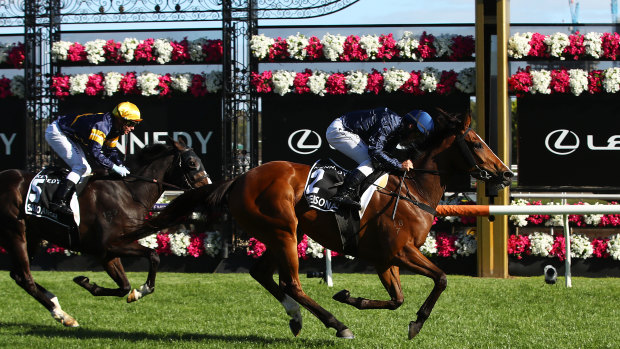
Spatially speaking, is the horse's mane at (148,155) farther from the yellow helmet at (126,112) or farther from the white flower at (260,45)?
the white flower at (260,45)

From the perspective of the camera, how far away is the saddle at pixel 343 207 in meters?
6.14

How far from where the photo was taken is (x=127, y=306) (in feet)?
25.9

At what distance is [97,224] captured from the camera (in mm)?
7492

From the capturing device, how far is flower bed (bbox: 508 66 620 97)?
412 inches

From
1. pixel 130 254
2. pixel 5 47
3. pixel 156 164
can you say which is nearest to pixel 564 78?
pixel 156 164

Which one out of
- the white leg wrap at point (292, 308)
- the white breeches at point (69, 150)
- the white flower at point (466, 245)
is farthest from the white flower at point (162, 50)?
the white leg wrap at point (292, 308)

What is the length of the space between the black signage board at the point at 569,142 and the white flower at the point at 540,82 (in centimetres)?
15

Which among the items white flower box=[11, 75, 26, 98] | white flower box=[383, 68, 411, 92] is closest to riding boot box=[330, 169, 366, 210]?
white flower box=[383, 68, 411, 92]

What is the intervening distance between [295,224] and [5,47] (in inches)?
292

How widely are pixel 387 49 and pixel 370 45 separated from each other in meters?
0.24

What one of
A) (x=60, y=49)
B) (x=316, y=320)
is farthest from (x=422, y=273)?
(x=60, y=49)

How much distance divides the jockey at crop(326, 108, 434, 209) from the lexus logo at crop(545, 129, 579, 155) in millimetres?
4753

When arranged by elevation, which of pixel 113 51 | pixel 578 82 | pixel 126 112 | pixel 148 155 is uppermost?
pixel 113 51

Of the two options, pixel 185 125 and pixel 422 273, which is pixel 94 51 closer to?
pixel 185 125
